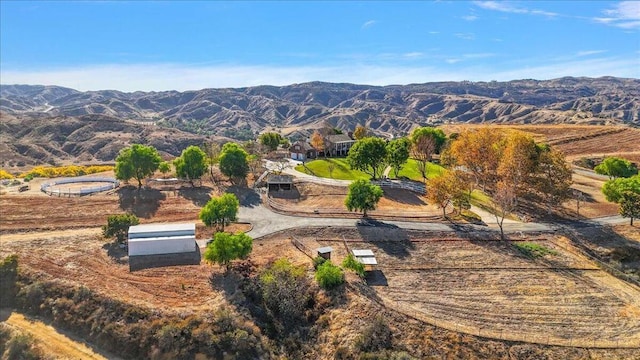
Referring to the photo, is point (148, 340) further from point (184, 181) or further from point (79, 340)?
point (184, 181)

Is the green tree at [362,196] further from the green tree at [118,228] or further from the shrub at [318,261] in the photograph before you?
the green tree at [118,228]

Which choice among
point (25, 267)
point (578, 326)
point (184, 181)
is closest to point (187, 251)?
point (25, 267)

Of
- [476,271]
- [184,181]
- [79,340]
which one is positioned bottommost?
[79,340]

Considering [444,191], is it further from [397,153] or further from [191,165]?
[191,165]

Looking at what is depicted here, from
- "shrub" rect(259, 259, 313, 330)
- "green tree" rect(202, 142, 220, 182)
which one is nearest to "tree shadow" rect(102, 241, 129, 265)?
"shrub" rect(259, 259, 313, 330)

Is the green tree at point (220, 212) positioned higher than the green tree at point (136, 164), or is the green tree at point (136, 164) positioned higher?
the green tree at point (136, 164)

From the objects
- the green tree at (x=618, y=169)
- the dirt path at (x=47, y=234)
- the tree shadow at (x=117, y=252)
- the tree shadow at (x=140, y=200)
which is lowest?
the tree shadow at (x=117, y=252)

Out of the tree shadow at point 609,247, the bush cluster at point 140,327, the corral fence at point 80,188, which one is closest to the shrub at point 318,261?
the bush cluster at point 140,327
